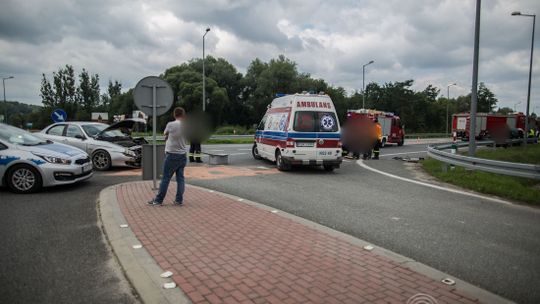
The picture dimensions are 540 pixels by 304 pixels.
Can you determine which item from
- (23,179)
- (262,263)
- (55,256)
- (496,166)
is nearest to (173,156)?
(55,256)

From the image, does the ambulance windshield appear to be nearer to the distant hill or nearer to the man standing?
the man standing

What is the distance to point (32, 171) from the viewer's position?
8195mm

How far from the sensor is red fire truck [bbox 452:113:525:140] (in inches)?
1401

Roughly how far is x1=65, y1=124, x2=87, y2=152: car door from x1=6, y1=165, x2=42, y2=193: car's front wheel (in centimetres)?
371

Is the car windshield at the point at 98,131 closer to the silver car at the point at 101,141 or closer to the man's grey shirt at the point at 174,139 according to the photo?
the silver car at the point at 101,141

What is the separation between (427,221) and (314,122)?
6341 mm

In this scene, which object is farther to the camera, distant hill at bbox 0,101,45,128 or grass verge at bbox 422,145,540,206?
distant hill at bbox 0,101,45,128

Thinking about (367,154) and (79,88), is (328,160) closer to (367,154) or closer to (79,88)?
(367,154)

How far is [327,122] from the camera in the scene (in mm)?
12438

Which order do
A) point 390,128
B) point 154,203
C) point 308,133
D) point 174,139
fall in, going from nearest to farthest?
point 174,139
point 154,203
point 308,133
point 390,128

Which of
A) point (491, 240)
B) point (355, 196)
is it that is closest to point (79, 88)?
point (355, 196)

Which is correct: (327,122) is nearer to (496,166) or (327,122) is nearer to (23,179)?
(496,166)

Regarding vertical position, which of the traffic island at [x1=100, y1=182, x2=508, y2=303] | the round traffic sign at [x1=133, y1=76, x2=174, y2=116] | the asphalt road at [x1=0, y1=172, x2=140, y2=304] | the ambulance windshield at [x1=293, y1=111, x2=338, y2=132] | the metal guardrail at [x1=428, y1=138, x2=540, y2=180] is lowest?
the asphalt road at [x1=0, y1=172, x2=140, y2=304]

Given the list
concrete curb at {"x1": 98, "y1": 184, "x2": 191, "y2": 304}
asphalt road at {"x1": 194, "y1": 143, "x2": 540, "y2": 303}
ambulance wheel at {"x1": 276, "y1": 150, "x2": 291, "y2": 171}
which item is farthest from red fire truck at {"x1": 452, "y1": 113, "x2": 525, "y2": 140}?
concrete curb at {"x1": 98, "y1": 184, "x2": 191, "y2": 304}
